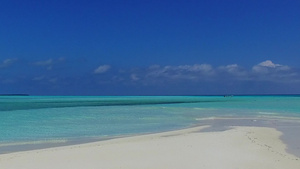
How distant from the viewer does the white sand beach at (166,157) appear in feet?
32.7

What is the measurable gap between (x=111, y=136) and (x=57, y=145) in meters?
3.66

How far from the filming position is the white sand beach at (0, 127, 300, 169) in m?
9.98

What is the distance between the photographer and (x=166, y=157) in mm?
11062

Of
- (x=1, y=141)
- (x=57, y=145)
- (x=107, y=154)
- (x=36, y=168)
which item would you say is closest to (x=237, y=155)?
(x=107, y=154)

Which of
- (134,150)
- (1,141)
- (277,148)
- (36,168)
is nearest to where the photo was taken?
(36,168)

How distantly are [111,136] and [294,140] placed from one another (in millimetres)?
9088

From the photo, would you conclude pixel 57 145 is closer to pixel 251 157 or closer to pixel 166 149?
pixel 166 149

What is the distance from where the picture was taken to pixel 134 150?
40.4ft

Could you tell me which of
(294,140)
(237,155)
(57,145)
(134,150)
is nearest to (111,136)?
(57,145)

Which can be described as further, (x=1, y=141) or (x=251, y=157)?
(x=1, y=141)

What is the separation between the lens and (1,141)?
50.6 feet

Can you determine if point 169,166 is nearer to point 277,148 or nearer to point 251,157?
point 251,157

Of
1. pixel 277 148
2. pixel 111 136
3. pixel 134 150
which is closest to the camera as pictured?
pixel 134 150

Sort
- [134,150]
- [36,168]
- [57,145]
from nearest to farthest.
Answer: [36,168]
[134,150]
[57,145]
